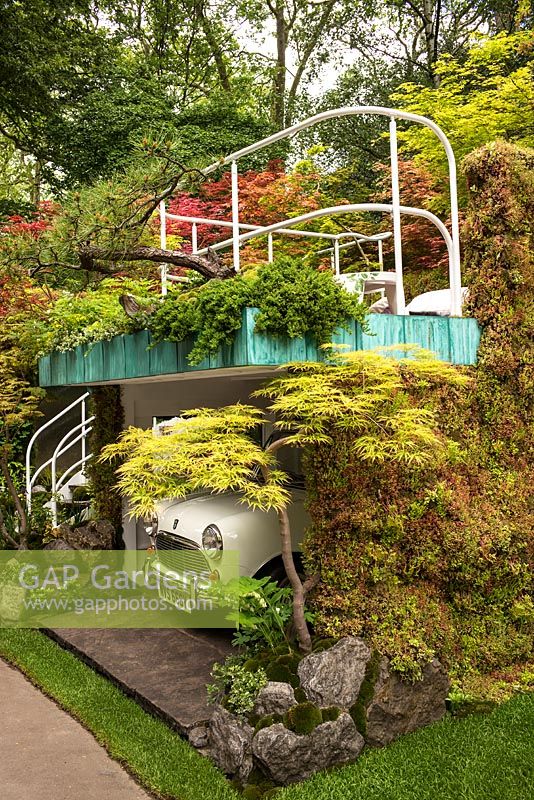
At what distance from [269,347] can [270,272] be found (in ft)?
1.78

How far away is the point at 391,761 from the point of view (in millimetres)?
4844

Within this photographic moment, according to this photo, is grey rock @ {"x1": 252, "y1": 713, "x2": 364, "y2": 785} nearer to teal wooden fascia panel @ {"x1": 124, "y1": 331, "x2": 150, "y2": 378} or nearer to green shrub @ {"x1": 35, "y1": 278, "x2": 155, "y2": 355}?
teal wooden fascia panel @ {"x1": 124, "y1": 331, "x2": 150, "y2": 378}

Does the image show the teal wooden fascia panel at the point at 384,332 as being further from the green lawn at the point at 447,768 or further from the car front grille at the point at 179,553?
the green lawn at the point at 447,768

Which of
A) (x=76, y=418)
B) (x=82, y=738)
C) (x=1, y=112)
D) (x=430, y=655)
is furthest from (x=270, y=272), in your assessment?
(x=1, y=112)

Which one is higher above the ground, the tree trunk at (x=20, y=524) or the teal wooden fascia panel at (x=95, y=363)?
the teal wooden fascia panel at (x=95, y=363)

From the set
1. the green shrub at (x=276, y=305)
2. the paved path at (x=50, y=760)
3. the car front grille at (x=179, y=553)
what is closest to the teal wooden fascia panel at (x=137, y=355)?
the green shrub at (x=276, y=305)

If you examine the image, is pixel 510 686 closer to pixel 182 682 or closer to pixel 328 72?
pixel 182 682

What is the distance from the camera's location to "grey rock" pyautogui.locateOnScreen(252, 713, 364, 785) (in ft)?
15.2

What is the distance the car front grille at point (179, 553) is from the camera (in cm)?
674

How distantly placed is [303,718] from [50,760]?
175cm

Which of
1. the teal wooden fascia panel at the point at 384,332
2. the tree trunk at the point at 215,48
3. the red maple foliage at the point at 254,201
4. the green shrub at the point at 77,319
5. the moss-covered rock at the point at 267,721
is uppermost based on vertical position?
the tree trunk at the point at 215,48

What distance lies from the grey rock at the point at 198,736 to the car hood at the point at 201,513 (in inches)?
66.9

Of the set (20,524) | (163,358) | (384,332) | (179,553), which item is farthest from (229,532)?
(20,524)

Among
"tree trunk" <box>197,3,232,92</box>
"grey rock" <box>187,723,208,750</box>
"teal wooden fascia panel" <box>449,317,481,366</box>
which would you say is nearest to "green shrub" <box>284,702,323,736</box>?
"grey rock" <box>187,723,208,750</box>
